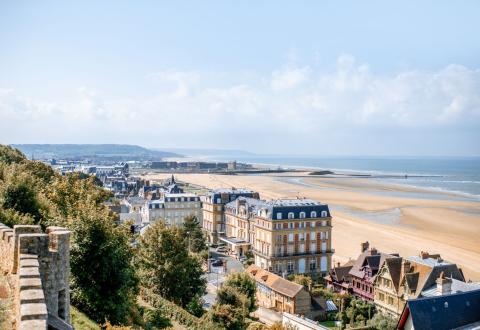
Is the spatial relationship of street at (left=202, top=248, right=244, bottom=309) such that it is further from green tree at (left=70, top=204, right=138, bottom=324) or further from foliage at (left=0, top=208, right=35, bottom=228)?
foliage at (left=0, top=208, right=35, bottom=228)

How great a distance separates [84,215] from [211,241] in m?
53.5

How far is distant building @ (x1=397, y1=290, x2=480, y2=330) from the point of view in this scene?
2589 cm

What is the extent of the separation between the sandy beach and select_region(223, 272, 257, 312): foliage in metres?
26.0

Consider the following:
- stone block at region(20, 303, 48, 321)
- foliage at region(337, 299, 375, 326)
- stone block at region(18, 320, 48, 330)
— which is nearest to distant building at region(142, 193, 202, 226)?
foliage at region(337, 299, 375, 326)

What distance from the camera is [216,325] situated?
2820 centimetres

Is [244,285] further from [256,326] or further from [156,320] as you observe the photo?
[156,320]

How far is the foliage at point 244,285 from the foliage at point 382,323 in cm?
858

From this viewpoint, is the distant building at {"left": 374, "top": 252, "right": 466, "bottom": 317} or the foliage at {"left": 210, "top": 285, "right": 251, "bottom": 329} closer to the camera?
the foliage at {"left": 210, "top": 285, "right": 251, "bottom": 329}

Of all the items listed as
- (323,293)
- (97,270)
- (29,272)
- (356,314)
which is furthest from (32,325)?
(323,293)

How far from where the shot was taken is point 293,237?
182ft

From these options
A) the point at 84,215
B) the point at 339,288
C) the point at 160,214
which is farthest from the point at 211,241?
the point at 84,215

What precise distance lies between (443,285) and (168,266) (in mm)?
19186

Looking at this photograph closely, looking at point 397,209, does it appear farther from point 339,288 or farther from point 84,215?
point 84,215

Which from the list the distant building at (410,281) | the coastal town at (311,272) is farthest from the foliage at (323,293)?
the distant building at (410,281)
